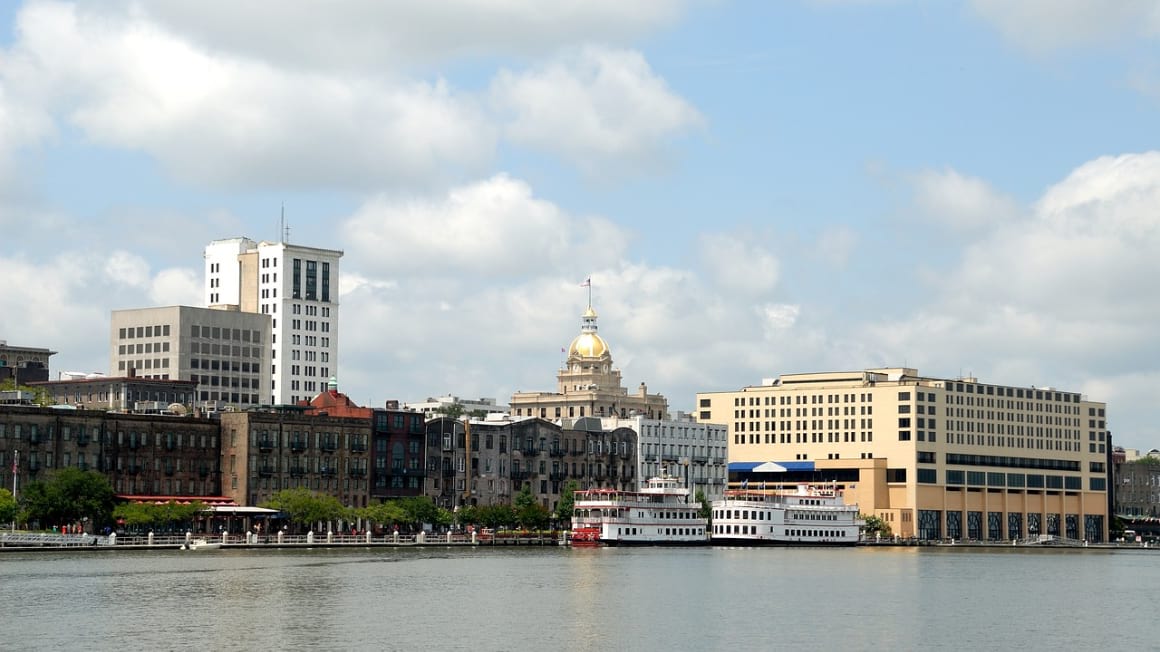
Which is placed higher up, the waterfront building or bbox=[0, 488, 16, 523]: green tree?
the waterfront building

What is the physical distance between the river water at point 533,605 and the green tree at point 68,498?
1283 centimetres

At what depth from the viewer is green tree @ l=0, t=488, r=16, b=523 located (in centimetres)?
17588

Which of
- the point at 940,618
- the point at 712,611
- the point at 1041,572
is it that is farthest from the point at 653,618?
the point at 1041,572

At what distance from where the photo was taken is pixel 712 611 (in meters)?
112

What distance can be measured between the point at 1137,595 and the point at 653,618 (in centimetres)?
4987

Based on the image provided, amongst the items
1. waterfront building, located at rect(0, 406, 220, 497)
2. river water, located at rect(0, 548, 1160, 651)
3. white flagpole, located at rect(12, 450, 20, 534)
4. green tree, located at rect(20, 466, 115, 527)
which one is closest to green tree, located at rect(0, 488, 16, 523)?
white flagpole, located at rect(12, 450, 20, 534)

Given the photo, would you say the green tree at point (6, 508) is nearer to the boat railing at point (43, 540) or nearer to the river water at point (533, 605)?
the boat railing at point (43, 540)

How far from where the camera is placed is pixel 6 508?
176 m

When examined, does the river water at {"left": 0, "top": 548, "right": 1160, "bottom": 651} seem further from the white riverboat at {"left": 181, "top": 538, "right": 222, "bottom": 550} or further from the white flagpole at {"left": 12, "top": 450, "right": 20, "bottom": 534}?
the white flagpole at {"left": 12, "top": 450, "right": 20, "bottom": 534}

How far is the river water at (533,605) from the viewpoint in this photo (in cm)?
9369

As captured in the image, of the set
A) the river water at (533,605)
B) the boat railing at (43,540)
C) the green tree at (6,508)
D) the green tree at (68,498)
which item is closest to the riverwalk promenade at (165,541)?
the boat railing at (43,540)

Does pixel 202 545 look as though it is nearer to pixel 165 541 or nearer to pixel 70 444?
pixel 165 541

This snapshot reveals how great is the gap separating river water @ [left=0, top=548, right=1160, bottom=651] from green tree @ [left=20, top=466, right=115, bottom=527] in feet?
42.1

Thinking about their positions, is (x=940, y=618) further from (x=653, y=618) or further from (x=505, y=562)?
(x=505, y=562)
